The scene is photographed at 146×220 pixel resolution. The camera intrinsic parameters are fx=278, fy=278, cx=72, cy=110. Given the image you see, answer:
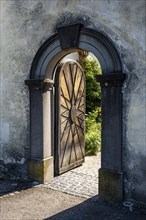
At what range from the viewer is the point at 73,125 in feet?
23.3

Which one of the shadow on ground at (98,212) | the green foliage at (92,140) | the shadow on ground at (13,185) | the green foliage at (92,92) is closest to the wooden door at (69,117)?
the shadow on ground at (13,185)

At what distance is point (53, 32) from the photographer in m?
5.85

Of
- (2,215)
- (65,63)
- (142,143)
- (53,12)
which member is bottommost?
(2,215)

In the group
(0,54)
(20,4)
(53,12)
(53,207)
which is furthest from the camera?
(0,54)

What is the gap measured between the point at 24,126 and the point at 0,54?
1876mm

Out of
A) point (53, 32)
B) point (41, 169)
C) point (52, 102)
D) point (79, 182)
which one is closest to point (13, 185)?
point (41, 169)

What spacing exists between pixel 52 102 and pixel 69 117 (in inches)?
31.4

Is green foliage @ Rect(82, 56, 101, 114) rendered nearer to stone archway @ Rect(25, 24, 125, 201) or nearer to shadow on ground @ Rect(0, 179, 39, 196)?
stone archway @ Rect(25, 24, 125, 201)

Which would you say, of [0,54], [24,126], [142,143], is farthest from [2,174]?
[142,143]

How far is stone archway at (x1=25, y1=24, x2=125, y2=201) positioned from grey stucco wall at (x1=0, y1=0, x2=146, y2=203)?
0.15 metres

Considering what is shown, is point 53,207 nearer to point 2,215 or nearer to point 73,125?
point 2,215

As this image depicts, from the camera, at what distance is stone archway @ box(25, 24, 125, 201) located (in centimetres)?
502

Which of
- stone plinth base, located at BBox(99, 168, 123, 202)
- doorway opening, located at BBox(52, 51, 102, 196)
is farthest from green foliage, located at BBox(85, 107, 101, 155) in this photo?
stone plinth base, located at BBox(99, 168, 123, 202)

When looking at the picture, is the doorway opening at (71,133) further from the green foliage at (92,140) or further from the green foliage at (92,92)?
the green foliage at (92,92)
